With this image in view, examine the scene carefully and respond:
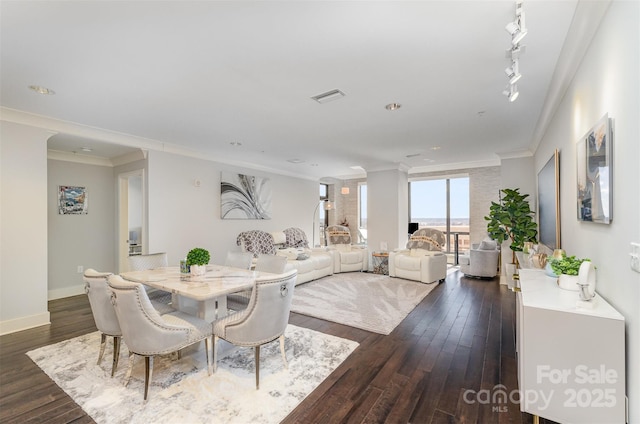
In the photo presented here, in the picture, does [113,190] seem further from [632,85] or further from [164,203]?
[632,85]

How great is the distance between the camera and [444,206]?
8.14m

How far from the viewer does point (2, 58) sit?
2211 mm

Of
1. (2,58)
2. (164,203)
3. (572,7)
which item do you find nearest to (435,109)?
(572,7)

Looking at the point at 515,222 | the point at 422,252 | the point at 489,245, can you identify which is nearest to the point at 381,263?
the point at 422,252

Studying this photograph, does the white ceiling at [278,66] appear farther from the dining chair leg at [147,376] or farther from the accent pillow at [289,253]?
the accent pillow at [289,253]

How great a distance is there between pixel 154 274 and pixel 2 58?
2202 millimetres

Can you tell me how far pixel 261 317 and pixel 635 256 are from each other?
7.24 feet

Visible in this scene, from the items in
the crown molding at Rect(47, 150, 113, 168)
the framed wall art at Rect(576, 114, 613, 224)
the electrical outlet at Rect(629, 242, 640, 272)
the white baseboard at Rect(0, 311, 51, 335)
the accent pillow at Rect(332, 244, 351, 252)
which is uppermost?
the crown molding at Rect(47, 150, 113, 168)

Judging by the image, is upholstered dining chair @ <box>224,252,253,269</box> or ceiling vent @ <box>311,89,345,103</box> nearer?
ceiling vent @ <box>311,89,345,103</box>

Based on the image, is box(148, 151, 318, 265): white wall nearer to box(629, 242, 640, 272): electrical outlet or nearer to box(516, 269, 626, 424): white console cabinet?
box(516, 269, 626, 424): white console cabinet

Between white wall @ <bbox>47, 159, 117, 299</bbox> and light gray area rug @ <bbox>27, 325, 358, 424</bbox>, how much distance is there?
2.44m

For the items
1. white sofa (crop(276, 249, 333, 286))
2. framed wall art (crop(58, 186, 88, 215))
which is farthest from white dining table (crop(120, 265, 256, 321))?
framed wall art (crop(58, 186, 88, 215))

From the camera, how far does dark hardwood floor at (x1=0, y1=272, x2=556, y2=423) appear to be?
192 cm

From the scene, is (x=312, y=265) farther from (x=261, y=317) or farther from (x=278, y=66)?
(x=278, y=66)
